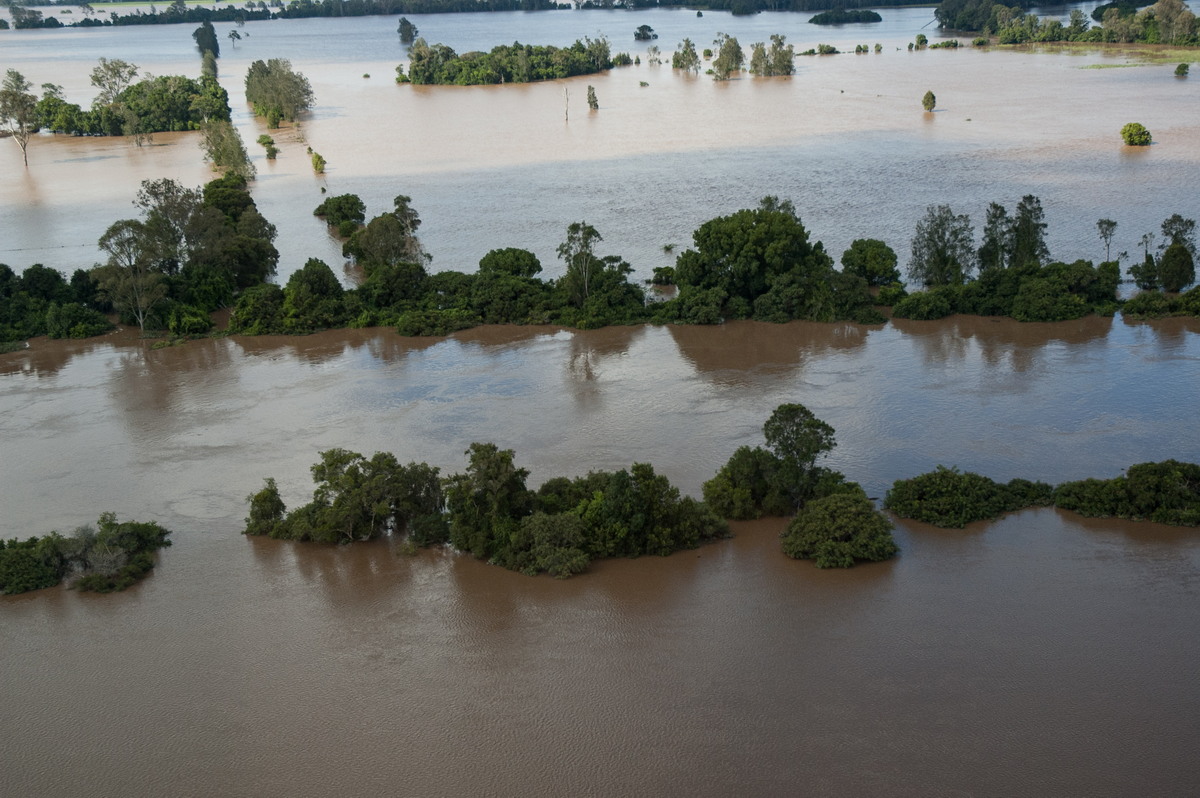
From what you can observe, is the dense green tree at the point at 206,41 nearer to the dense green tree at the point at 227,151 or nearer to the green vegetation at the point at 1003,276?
the dense green tree at the point at 227,151

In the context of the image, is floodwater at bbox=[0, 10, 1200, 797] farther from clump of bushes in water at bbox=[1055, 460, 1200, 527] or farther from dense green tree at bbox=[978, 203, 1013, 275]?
dense green tree at bbox=[978, 203, 1013, 275]

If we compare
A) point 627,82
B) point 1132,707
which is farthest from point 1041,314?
point 627,82

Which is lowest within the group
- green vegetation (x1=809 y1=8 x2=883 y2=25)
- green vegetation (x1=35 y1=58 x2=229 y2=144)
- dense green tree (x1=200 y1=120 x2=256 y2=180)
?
dense green tree (x1=200 y1=120 x2=256 y2=180)

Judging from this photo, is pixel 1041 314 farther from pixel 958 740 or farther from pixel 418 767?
pixel 418 767

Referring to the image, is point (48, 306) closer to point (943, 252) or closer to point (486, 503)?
point (486, 503)

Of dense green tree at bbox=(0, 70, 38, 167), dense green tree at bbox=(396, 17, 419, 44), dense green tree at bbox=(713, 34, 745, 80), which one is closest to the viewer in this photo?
dense green tree at bbox=(0, 70, 38, 167)

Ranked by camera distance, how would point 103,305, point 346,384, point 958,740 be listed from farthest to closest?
point 103,305 → point 346,384 → point 958,740

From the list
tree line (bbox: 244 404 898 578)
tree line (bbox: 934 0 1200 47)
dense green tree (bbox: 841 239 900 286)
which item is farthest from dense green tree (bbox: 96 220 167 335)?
tree line (bbox: 934 0 1200 47)
